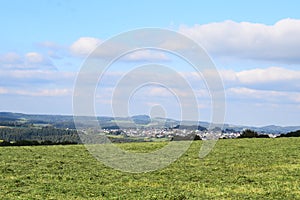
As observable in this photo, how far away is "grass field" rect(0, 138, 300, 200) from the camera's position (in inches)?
Answer: 699

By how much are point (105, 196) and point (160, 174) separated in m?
6.82

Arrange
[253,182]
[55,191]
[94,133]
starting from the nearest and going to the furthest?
[55,191]
[253,182]
[94,133]

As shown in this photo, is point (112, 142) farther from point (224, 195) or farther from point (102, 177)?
point (224, 195)

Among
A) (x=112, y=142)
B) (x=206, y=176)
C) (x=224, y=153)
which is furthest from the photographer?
(x=112, y=142)

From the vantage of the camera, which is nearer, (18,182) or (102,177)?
(18,182)

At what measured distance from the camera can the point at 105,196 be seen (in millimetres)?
17500

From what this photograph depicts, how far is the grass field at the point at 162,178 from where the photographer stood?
17750 mm

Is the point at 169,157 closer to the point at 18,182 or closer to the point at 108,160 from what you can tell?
the point at 108,160

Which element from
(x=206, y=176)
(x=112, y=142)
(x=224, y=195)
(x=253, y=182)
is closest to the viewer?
(x=224, y=195)

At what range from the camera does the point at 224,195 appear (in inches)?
684

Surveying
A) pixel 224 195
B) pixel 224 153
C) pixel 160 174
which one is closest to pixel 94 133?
pixel 224 153

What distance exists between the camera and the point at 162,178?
2238cm

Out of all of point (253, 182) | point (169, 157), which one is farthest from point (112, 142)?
point (253, 182)

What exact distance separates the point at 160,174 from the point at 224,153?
10483mm
